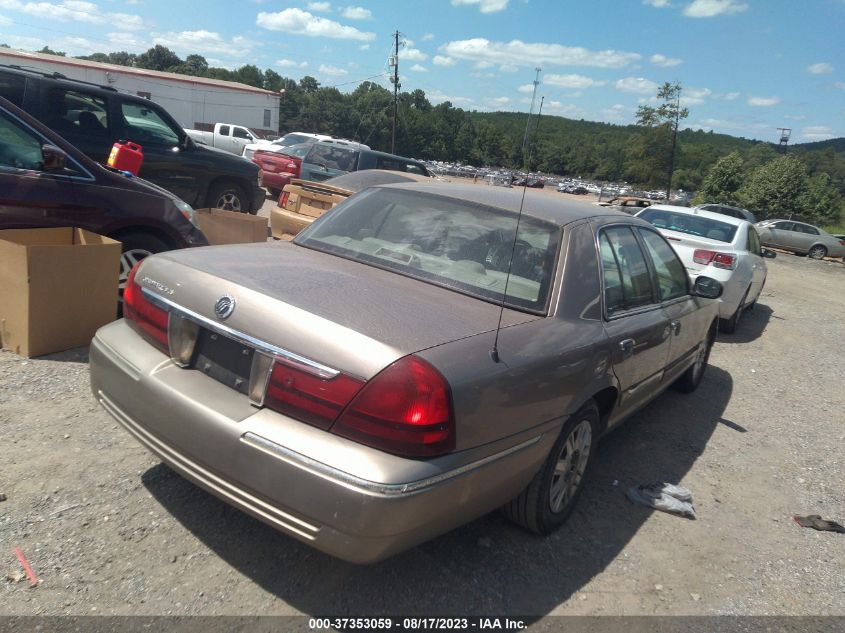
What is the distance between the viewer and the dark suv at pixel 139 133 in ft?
24.6

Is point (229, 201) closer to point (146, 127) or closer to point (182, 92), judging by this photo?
point (146, 127)

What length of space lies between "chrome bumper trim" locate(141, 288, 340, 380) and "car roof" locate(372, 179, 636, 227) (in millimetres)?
1578

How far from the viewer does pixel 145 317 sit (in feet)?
9.53

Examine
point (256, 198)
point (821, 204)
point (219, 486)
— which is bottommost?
point (219, 486)

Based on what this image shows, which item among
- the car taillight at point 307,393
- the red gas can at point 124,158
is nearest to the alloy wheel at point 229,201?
the red gas can at point 124,158

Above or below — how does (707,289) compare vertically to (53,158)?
below

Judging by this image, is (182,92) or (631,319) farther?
(182,92)

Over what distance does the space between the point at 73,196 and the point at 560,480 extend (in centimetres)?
411

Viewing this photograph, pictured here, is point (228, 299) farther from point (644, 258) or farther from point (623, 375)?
point (644, 258)

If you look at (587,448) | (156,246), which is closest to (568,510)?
(587,448)

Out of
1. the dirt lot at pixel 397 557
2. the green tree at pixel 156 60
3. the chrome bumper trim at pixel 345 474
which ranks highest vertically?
the green tree at pixel 156 60

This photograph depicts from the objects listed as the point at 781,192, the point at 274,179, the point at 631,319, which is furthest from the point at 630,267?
the point at 781,192

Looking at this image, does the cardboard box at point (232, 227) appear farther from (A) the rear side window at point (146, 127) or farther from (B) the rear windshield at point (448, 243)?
(B) the rear windshield at point (448, 243)

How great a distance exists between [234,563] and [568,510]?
1698 mm
